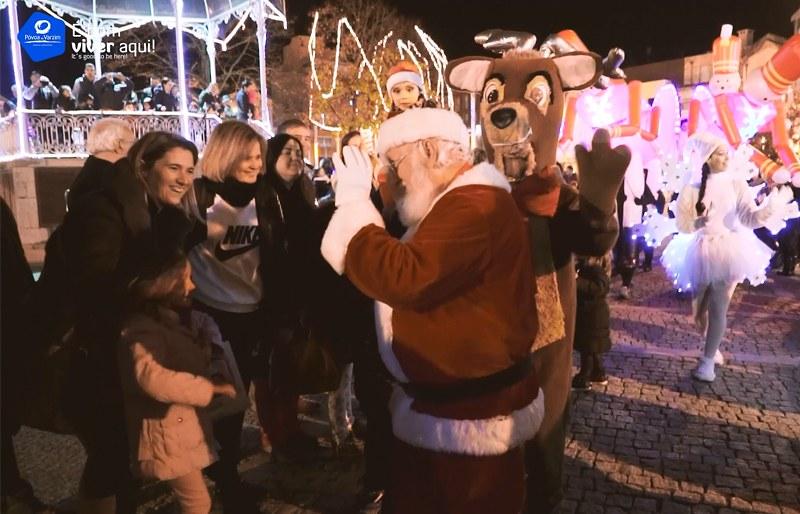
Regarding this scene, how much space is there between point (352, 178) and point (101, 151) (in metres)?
2.40

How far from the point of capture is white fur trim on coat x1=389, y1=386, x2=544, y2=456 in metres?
2.16

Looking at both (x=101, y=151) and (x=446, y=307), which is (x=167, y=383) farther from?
(x=101, y=151)

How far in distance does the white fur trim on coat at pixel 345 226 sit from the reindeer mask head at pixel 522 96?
1206mm

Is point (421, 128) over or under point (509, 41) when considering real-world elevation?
under

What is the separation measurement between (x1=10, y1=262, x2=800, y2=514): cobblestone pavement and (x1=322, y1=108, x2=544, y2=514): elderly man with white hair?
65.6 inches

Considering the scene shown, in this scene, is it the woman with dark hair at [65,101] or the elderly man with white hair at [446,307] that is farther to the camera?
the woman with dark hair at [65,101]

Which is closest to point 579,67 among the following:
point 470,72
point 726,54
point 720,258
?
point 470,72

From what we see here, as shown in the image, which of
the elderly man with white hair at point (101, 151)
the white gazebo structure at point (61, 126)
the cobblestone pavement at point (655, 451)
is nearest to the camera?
the elderly man with white hair at point (101, 151)

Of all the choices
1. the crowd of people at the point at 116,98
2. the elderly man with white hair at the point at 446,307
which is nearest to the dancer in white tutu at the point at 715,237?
the elderly man with white hair at the point at 446,307

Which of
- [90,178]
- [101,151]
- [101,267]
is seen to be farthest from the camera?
[101,151]

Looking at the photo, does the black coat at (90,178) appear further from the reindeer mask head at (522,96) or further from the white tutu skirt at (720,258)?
the white tutu skirt at (720,258)

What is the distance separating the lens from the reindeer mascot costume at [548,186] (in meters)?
2.82

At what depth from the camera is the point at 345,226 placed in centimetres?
215

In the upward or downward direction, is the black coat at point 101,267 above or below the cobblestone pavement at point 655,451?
above
